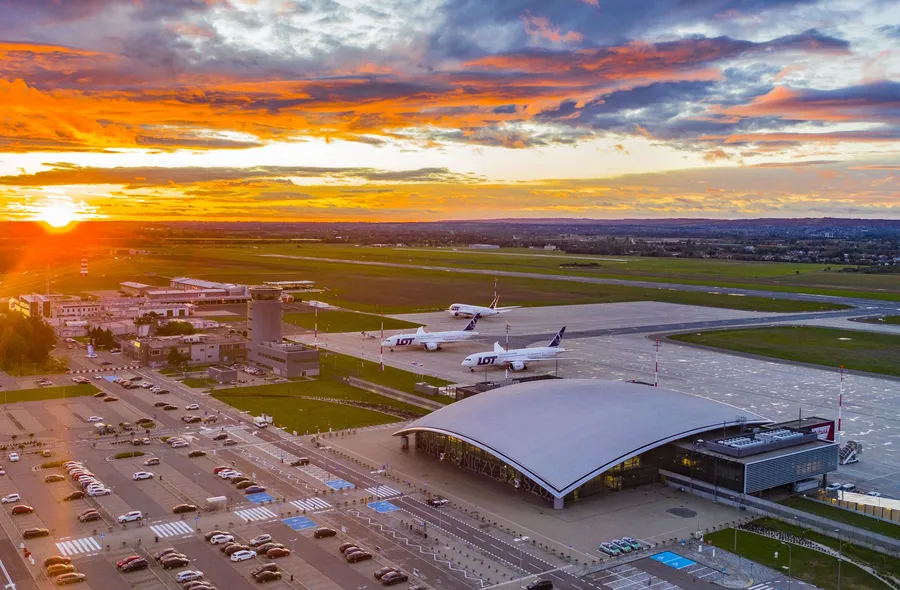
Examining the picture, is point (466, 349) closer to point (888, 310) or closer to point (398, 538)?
point (398, 538)

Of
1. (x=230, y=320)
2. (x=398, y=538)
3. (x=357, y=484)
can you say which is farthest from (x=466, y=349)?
(x=398, y=538)

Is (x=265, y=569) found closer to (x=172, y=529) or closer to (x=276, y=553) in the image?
(x=276, y=553)

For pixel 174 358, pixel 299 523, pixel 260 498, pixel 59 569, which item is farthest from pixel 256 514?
pixel 174 358

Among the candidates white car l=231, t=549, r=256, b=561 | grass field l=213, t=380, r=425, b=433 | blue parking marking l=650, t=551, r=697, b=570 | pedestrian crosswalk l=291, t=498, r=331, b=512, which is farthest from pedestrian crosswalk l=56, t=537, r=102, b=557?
blue parking marking l=650, t=551, r=697, b=570

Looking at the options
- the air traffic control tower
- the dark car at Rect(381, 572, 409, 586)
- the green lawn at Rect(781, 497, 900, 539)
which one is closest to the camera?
the dark car at Rect(381, 572, 409, 586)

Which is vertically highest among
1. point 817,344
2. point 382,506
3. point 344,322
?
point 817,344

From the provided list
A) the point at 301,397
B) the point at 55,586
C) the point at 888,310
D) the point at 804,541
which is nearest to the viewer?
the point at 55,586

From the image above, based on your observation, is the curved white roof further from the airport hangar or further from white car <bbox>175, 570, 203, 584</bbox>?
white car <bbox>175, 570, 203, 584</bbox>
